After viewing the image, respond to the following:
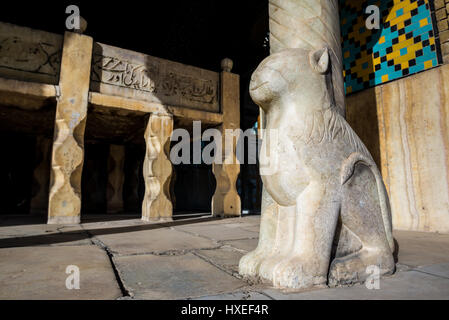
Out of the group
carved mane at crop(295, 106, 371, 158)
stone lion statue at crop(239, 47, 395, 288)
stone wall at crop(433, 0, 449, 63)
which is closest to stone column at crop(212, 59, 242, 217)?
stone wall at crop(433, 0, 449, 63)

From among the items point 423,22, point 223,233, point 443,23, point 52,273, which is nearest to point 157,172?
point 223,233

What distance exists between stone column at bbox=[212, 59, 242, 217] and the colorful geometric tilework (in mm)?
2379

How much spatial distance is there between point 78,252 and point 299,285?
154 cm

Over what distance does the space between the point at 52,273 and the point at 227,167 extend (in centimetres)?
423

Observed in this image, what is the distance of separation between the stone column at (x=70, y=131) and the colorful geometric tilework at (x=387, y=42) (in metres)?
3.93

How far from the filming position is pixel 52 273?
4.54ft

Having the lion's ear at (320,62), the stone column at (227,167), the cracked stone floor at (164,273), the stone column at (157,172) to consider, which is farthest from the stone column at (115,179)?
the lion's ear at (320,62)

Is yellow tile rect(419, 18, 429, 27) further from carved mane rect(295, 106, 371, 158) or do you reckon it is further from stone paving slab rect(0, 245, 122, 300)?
stone paving slab rect(0, 245, 122, 300)

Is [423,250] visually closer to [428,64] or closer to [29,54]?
[428,64]

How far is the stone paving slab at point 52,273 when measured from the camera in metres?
1.09

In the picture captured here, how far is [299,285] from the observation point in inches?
43.9

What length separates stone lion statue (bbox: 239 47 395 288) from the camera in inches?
48.2
